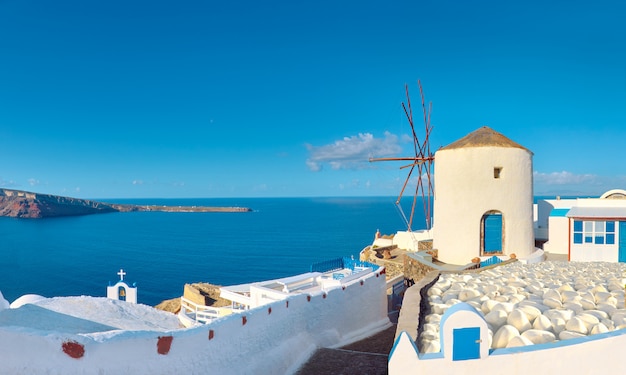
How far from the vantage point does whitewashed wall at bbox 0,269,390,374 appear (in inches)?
161

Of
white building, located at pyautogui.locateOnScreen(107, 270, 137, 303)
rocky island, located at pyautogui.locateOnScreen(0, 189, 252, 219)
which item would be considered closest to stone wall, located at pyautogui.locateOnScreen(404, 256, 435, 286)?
white building, located at pyautogui.locateOnScreen(107, 270, 137, 303)

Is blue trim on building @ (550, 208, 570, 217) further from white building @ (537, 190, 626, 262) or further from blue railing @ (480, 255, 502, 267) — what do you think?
blue railing @ (480, 255, 502, 267)

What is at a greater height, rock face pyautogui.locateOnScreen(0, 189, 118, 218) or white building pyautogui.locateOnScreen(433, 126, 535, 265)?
white building pyautogui.locateOnScreen(433, 126, 535, 265)

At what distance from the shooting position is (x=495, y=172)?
54.7ft

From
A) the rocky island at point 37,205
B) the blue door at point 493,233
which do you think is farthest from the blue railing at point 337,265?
the rocky island at point 37,205

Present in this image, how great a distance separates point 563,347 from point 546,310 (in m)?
1.40

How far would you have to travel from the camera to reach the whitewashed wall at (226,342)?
161 inches

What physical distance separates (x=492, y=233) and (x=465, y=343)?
13.4 m

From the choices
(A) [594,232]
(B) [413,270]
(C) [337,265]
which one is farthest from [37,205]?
(A) [594,232]

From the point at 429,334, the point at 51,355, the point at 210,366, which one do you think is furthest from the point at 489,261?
the point at 51,355

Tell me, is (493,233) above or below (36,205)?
above

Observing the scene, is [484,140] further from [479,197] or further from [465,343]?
[465,343]

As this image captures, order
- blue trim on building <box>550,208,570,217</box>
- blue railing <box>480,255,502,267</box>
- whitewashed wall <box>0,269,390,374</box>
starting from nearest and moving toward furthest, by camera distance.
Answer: whitewashed wall <box>0,269,390,374</box> → blue railing <box>480,255,502,267</box> → blue trim on building <box>550,208,570,217</box>

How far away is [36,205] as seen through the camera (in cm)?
13338
